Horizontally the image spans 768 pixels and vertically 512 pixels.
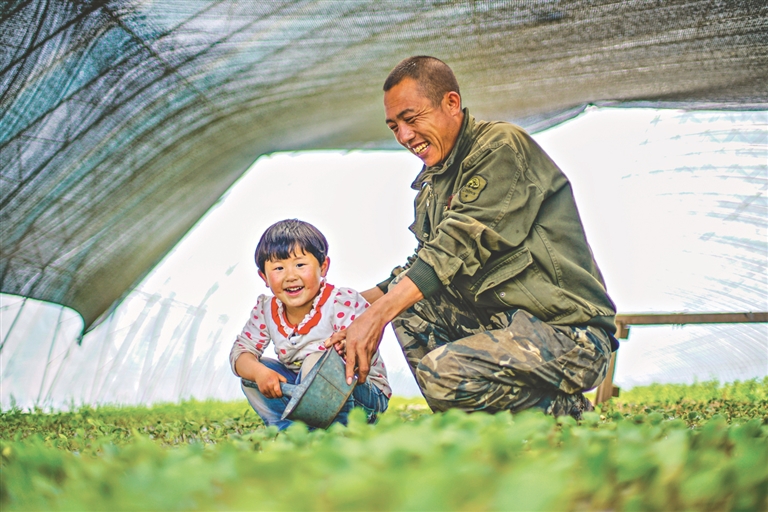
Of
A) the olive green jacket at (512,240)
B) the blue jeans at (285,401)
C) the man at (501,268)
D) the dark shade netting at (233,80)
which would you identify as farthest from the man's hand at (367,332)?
the dark shade netting at (233,80)

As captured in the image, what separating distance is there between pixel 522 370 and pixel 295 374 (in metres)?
1.12

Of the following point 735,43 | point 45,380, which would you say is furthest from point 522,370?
point 45,380

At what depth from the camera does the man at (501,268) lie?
8.88 ft

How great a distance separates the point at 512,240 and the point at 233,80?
2.31m

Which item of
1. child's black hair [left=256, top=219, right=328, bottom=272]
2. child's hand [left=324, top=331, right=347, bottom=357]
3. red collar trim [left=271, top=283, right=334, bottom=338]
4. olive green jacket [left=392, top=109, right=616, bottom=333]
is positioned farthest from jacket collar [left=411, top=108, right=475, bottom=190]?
child's hand [left=324, top=331, right=347, bottom=357]

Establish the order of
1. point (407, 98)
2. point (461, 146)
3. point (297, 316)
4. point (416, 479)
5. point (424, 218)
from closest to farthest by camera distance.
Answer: point (416, 479), point (407, 98), point (461, 146), point (297, 316), point (424, 218)

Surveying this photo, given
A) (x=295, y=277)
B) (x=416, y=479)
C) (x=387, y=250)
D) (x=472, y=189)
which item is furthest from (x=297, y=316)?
(x=387, y=250)

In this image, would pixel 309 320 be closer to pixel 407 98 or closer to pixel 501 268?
pixel 501 268

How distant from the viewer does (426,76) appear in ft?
9.95

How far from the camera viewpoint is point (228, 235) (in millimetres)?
6777

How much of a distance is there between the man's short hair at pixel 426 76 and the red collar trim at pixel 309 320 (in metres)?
0.97

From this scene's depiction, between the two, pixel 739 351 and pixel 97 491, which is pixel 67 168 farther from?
pixel 739 351

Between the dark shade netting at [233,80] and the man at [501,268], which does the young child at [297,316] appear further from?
the dark shade netting at [233,80]

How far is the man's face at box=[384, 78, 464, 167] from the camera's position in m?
3.03
